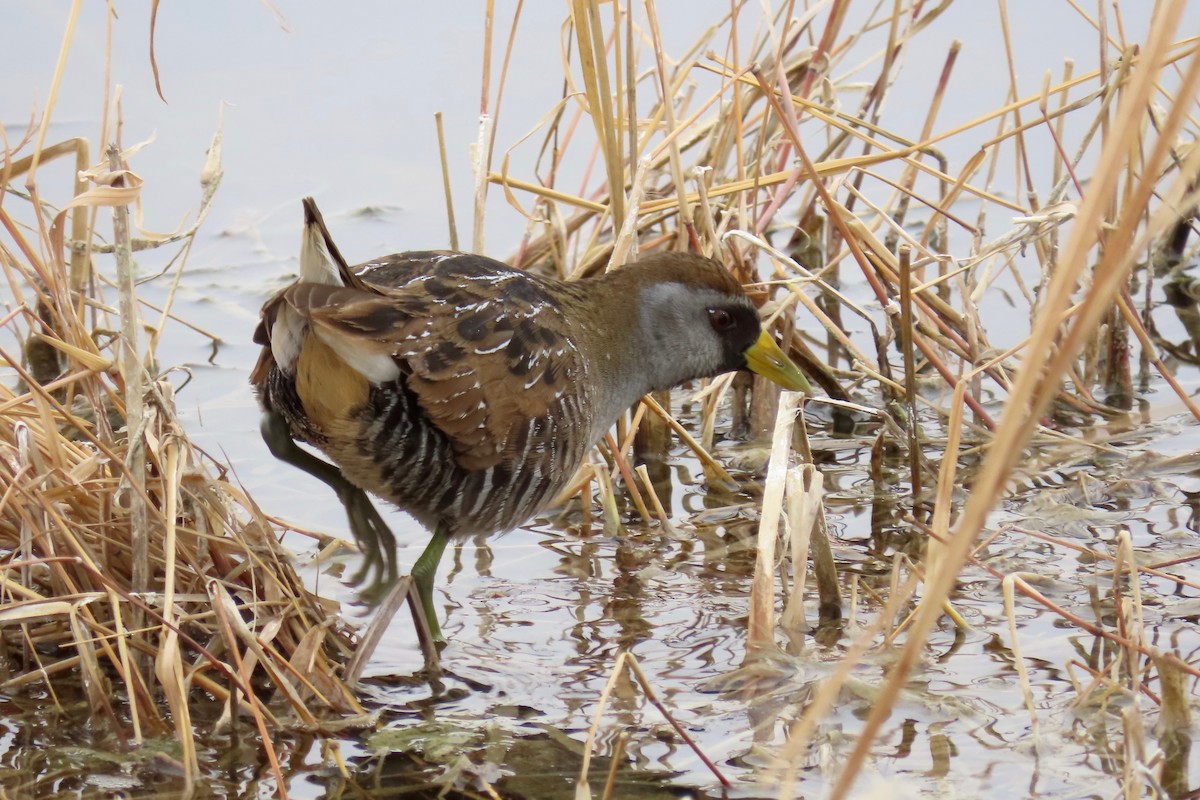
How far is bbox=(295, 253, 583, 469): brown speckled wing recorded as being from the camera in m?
2.65

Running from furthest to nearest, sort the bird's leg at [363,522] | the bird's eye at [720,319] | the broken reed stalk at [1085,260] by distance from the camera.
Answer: the bird's eye at [720,319], the bird's leg at [363,522], the broken reed stalk at [1085,260]

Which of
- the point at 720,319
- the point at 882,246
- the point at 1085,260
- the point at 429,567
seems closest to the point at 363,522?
the point at 429,567

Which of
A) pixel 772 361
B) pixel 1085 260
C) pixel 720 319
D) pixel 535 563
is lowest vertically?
pixel 535 563

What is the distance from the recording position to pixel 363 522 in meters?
3.21

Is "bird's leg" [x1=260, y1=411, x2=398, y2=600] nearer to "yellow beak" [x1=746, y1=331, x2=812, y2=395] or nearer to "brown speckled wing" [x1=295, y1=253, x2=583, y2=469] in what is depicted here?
"brown speckled wing" [x1=295, y1=253, x2=583, y2=469]

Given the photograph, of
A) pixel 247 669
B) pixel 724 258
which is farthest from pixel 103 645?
pixel 724 258

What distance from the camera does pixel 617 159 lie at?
3.59 meters

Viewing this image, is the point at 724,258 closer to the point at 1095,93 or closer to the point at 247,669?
the point at 1095,93

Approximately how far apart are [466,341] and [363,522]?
1.98 ft

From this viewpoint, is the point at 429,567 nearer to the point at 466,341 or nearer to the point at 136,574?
the point at 466,341

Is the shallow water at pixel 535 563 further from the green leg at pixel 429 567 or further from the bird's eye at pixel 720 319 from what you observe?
the bird's eye at pixel 720 319

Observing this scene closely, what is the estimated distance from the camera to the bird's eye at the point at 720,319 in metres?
3.43

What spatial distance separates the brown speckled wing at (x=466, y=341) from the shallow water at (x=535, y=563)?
49cm

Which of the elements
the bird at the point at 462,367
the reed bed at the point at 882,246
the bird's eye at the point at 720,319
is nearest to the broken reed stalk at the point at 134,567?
the bird at the point at 462,367
